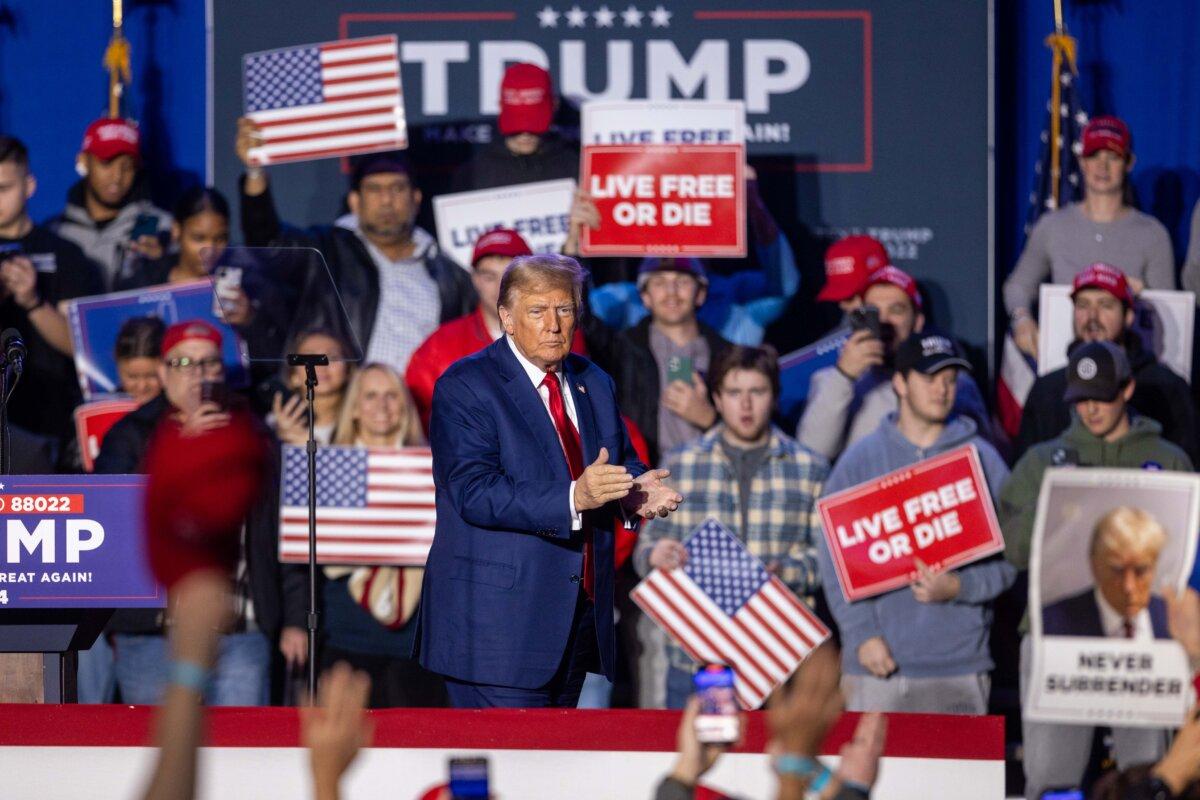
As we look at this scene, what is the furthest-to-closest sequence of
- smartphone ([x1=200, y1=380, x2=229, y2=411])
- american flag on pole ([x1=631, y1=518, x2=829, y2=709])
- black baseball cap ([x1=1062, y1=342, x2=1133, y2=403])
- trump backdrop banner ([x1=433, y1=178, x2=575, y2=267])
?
trump backdrop banner ([x1=433, y1=178, x2=575, y2=267]) → american flag on pole ([x1=631, y1=518, x2=829, y2=709]) → black baseball cap ([x1=1062, y1=342, x2=1133, y2=403]) → smartphone ([x1=200, y1=380, x2=229, y2=411])

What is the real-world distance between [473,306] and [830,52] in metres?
2.26

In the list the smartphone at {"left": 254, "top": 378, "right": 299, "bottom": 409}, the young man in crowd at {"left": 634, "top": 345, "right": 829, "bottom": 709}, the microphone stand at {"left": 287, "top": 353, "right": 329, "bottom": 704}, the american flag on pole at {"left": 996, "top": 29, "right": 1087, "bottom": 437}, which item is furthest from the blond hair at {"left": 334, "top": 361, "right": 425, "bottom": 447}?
the american flag on pole at {"left": 996, "top": 29, "right": 1087, "bottom": 437}

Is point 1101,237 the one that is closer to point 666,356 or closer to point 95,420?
point 666,356

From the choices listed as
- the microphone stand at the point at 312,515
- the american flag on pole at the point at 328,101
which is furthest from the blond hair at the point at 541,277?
the american flag on pole at the point at 328,101

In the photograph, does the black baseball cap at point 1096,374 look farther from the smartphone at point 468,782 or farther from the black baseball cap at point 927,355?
the smartphone at point 468,782

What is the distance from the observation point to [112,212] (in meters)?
8.17

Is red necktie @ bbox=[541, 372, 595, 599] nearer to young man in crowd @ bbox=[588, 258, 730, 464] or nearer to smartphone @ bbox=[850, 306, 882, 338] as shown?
young man in crowd @ bbox=[588, 258, 730, 464]

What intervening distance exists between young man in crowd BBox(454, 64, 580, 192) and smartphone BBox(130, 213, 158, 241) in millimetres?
1364

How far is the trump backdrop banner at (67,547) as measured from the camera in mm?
4871

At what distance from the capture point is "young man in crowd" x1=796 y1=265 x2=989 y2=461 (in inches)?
287

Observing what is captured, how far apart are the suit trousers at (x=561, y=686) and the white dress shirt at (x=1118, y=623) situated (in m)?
2.50

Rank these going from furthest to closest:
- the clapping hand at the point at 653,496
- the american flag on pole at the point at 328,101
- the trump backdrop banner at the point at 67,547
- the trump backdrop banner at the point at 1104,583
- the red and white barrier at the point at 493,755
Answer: the american flag on pole at the point at 328,101
the trump backdrop banner at the point at 1104,583
the trump backdrop banner at the point at 67,547
the clapping hand at the point at 653,496
the red and white barrier at the point at 493,755

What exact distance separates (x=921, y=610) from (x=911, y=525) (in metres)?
0.32

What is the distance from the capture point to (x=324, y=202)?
28.6 ft
